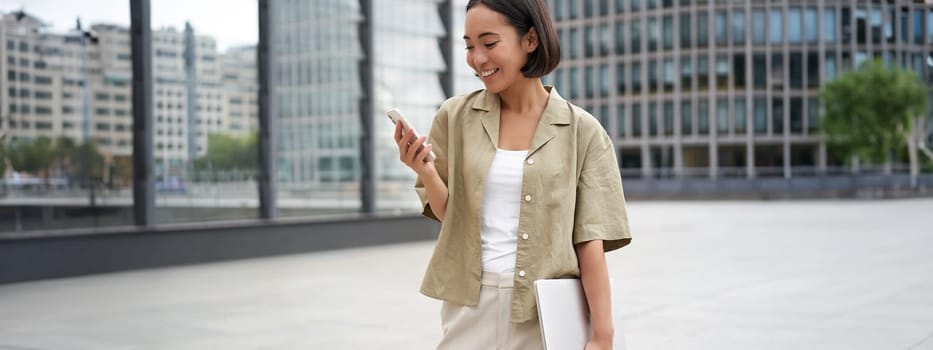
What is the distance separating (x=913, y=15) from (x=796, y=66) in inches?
374

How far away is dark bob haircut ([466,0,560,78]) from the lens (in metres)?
2.20

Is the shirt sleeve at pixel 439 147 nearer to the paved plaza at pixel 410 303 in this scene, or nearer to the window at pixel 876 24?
Result: the paved plaza at pixel 410 303

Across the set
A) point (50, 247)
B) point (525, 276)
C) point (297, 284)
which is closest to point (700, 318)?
point (297, 284)

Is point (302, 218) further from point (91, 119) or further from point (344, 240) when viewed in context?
point (91, 119)

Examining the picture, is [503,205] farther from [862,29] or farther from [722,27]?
[862,29]

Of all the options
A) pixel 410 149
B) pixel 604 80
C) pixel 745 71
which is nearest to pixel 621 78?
pixel 604 80

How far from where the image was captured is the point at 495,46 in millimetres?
2203

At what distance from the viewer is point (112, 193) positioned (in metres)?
13.3

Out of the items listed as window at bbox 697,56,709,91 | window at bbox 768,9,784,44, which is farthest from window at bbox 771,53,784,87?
window at bbox 697,56,709,91

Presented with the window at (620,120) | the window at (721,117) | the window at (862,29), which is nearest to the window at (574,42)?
the window at (620,120)

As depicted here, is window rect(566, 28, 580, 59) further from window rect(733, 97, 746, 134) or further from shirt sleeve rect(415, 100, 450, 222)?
shirt sleeve rect(415, 100, 450, 222)

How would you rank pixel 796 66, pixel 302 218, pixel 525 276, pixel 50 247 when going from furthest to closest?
pixel 796 66
pixel 302 218
pixel 50 247
pixel 525 276

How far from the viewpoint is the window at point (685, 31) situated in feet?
211

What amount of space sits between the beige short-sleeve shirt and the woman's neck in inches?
1.0
